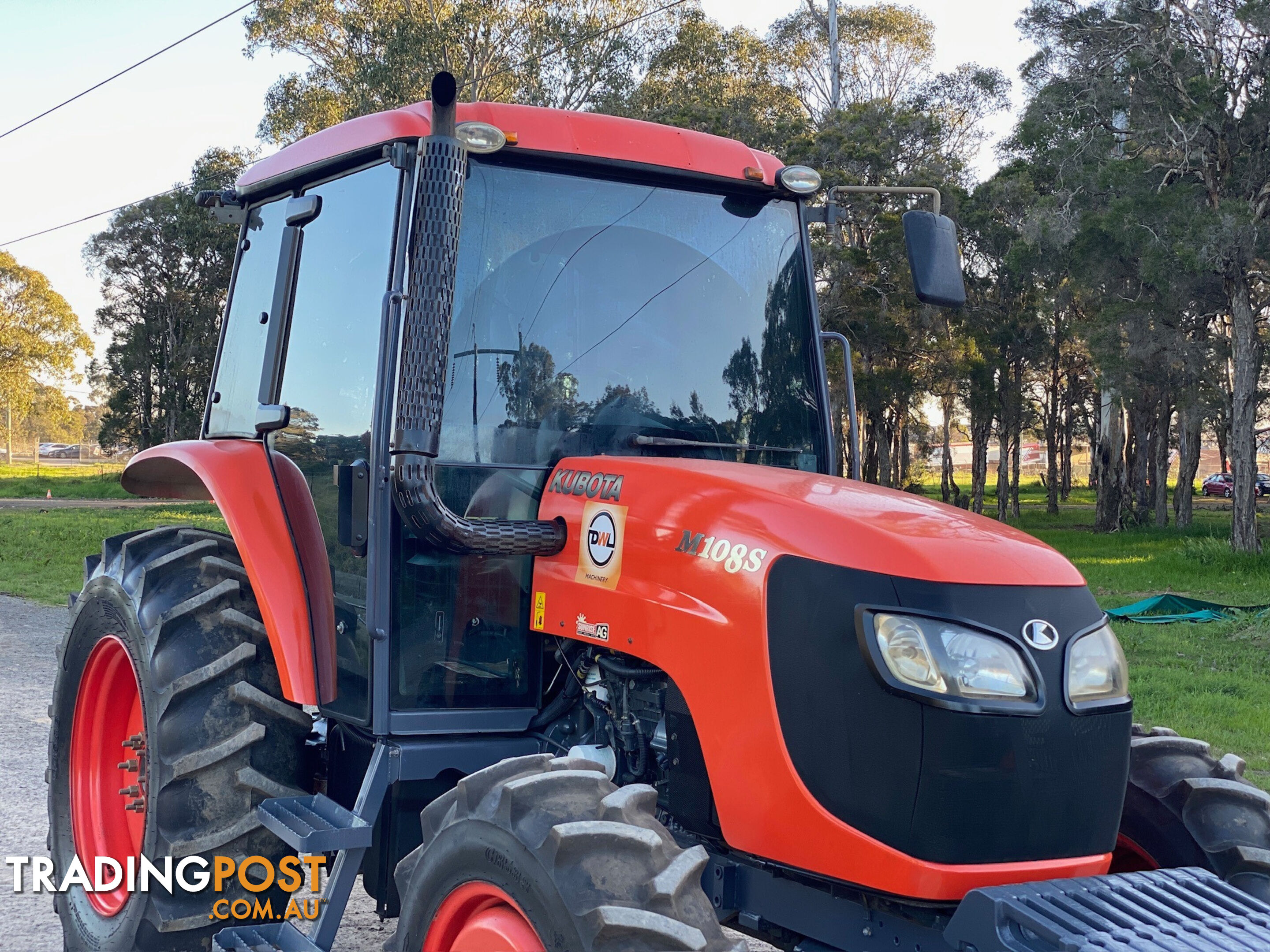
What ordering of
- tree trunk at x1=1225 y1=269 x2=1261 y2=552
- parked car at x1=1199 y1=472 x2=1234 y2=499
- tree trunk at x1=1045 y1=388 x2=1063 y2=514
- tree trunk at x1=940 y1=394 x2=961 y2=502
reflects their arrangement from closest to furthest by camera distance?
tree trunk at x1=1225 y1=269 x2=1261 y2=552, tree trunk at x1=940 y1=394 x2=961 y2=502, tree trunk at x1=1045 y1=388 x2=1063 y2=514, parked car at x1=1199 y1=472 x2=1234 y2=499

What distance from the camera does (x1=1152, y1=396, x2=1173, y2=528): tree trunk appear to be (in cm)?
3519

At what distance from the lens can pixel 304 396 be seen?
368 cm

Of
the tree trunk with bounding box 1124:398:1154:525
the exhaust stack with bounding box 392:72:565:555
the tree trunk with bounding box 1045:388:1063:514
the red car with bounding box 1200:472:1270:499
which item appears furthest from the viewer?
the red car with bounding box 1200:472:1270:499

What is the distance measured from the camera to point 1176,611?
1389cm

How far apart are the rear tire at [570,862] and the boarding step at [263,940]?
606 mm

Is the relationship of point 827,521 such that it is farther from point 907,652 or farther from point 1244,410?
point 1244,410

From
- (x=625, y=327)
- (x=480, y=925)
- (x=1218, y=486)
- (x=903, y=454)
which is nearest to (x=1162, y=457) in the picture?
(x=903, y=454)

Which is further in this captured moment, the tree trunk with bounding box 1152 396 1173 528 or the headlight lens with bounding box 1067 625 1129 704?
the tree trunk with bounding box 1152 396 1173 528

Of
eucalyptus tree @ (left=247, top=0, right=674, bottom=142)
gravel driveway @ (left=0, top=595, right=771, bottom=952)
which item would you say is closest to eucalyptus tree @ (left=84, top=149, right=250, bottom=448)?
eucalyptus tree @ (left=247, top=0, right=674, bottom=142)

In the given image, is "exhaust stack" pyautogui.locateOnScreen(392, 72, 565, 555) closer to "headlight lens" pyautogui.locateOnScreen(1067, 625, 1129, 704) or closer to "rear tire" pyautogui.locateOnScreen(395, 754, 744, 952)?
"rear tire" pyautogui.locateOnScreen(395, 754, 744, 952)

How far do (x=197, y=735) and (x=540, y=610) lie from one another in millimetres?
1061

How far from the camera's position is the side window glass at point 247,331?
4.03m

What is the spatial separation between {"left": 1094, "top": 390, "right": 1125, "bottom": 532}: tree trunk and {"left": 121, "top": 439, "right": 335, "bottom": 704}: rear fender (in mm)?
30765

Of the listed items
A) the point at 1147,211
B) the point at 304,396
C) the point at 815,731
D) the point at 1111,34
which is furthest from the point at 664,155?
the point at 1111,34
